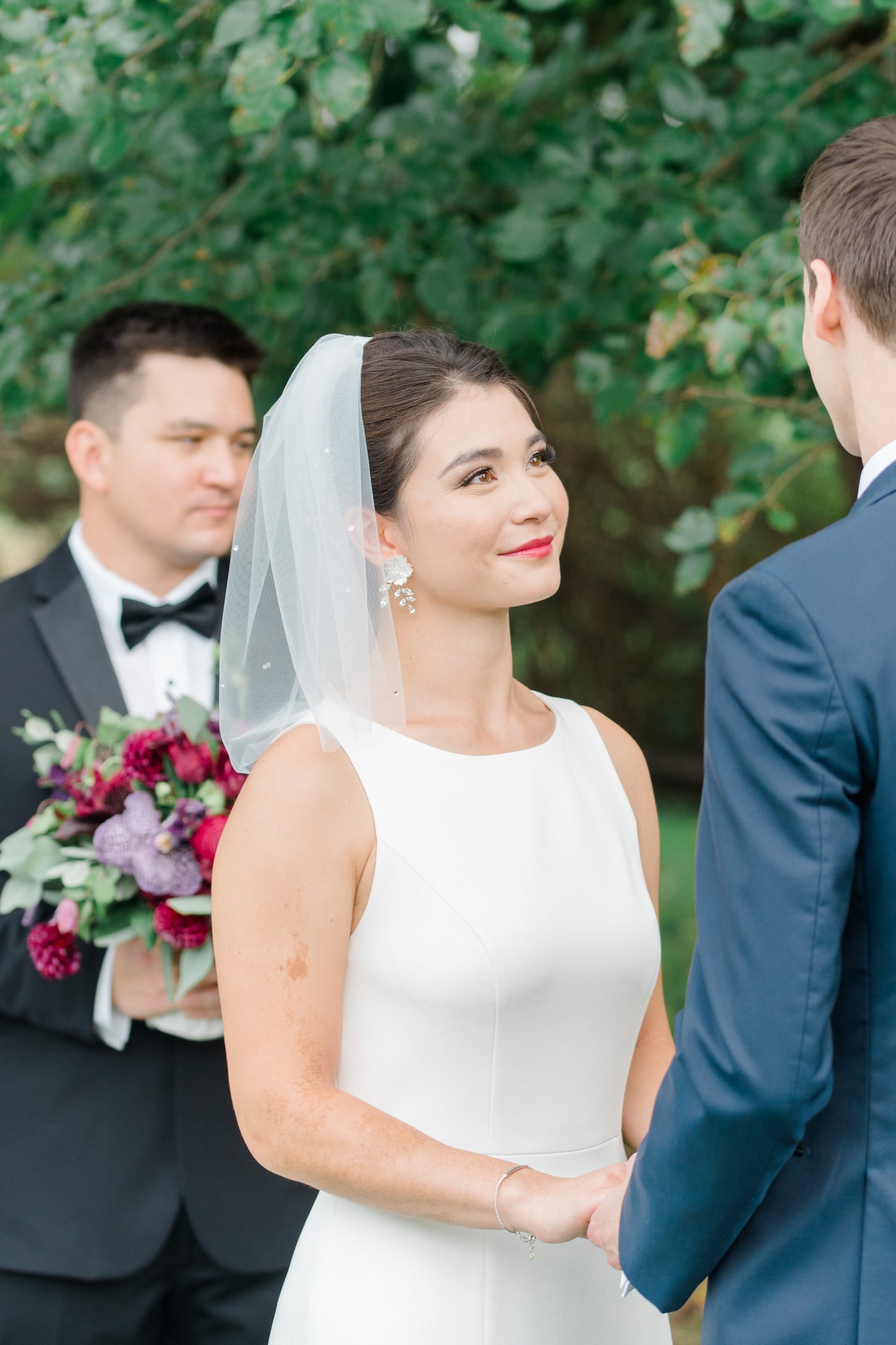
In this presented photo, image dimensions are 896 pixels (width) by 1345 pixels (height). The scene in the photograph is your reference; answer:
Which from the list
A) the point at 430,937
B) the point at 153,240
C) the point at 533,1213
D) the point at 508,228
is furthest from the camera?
the point at 153,240

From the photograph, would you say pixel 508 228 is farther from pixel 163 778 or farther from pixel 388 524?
pixel 163 778

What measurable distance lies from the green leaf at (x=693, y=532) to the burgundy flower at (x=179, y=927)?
5.06ft

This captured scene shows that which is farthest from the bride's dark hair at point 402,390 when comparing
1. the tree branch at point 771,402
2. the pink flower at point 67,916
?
the tree branch at point 771,402

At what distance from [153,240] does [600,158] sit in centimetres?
138

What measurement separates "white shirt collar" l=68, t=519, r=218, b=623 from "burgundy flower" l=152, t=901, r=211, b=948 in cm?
80

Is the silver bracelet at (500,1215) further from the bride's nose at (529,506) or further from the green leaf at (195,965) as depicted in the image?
the bride's nose at (529,506)

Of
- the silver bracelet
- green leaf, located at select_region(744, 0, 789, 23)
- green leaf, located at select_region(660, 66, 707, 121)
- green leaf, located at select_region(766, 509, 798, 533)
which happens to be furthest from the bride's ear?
green leaf, located at select_region(660, 66, 707, 121)

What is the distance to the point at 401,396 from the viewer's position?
7.39ft

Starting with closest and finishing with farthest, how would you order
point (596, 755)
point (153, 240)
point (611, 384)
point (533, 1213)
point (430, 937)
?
point (533, 1213)
point (430, 937)
point (596, 755)
point (611, 384)
point (153, 240)

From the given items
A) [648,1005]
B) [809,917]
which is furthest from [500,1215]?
[809,917]

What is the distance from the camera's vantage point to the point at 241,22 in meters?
2.51

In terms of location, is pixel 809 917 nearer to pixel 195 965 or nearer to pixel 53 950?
pixel 195 965

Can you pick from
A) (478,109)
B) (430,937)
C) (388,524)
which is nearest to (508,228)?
(478,109)

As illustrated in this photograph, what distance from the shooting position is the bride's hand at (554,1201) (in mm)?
1860
